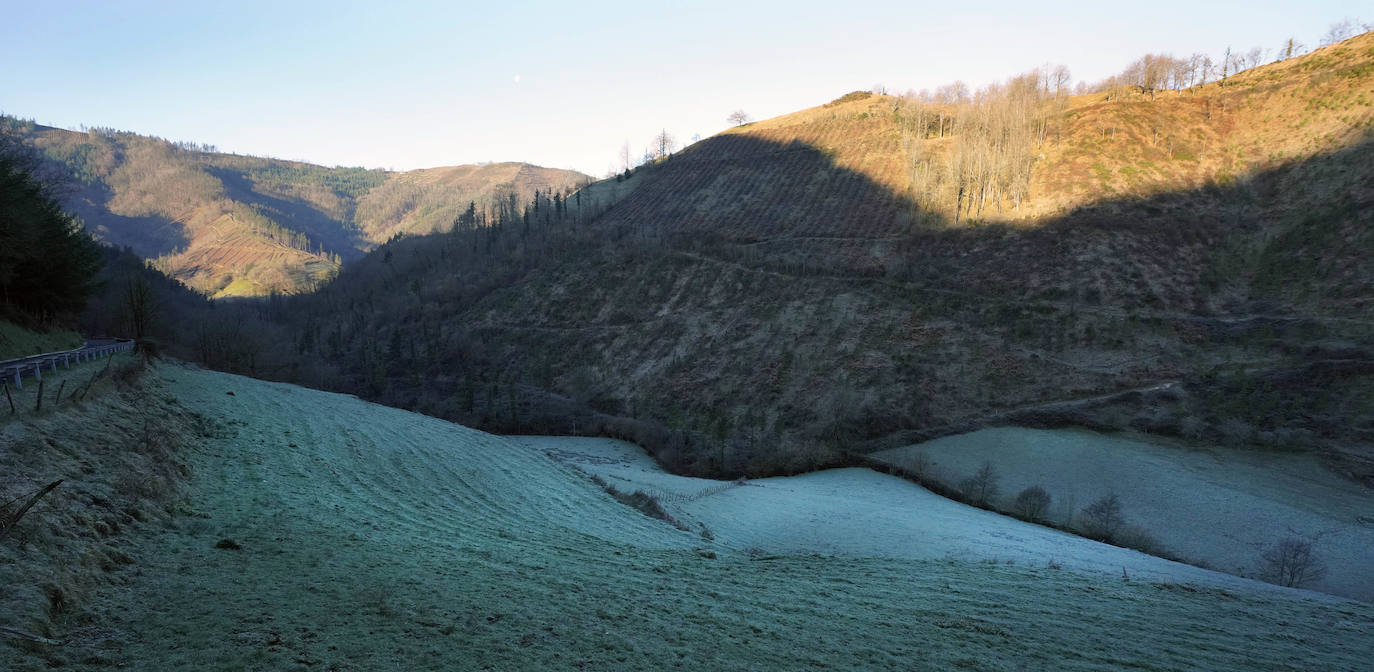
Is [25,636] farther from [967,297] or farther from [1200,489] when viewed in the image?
[967,297]

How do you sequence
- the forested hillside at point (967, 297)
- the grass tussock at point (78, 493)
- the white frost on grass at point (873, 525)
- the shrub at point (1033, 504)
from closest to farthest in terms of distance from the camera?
the grass tussock at point (78, 493) < the white frost on grass at point (873, 525) < the shrub at point (1033, 504) < the forested hillside at point (967, 297)

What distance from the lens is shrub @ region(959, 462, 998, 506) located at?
3416 cm

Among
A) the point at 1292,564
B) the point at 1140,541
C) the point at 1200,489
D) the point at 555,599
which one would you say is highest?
the point at 555,599

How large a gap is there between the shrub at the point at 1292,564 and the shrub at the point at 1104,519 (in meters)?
5.16

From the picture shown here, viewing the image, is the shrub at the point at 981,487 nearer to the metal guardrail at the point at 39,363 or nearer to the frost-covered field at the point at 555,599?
the frost-covered field at the point at 555,599

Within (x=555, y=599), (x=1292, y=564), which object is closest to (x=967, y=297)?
(x=1292, y=564)

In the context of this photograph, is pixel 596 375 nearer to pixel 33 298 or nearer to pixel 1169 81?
pixel 33 298

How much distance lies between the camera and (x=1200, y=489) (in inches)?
1256

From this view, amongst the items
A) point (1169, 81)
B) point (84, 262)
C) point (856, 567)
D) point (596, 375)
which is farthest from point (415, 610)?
point (1169, 81)

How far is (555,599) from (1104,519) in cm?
3110

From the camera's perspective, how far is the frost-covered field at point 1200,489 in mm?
26547

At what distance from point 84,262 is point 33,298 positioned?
4.24 meters

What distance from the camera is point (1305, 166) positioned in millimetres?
56812

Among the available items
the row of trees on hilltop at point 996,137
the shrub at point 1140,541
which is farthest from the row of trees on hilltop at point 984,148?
the shrub at point 1140,541
